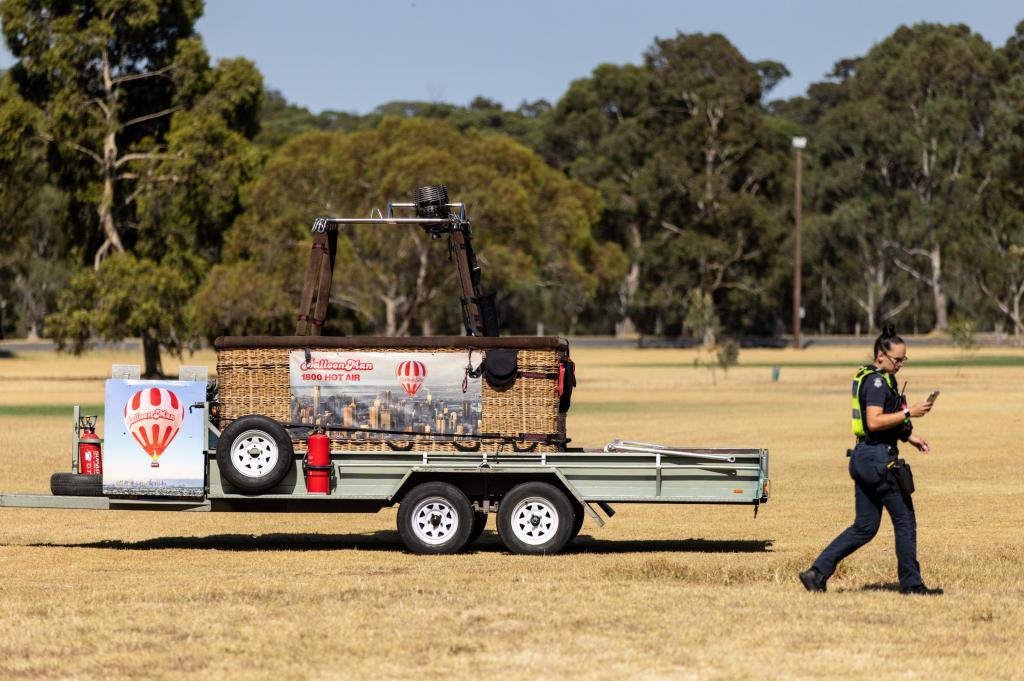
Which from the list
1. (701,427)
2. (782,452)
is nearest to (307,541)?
(782,452)

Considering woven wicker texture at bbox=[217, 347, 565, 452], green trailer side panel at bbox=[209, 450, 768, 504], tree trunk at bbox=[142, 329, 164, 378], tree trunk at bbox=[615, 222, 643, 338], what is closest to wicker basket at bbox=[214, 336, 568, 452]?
woven wicker texture at bbox=[217, 347, 565, 452]

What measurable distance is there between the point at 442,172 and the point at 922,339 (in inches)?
2000

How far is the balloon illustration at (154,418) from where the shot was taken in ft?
49.4

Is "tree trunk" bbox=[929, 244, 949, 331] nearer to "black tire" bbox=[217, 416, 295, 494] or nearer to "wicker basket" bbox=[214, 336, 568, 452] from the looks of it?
"wicker basket" bbox=[214, 336, 568, 452]

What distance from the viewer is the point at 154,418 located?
15.1 m

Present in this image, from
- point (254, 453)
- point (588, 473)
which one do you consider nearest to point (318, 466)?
point (254, 453)

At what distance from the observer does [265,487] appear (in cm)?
1472

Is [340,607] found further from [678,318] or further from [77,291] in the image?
[678,318]

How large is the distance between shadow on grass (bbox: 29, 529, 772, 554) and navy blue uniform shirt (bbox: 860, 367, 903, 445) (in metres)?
4.29

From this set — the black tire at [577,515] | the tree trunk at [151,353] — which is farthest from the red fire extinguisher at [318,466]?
the tree trunk at [151,353]

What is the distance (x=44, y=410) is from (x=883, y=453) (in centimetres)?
3454

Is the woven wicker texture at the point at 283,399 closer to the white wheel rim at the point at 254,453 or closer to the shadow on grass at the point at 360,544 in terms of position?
the white wheel rim at the point at 254,453

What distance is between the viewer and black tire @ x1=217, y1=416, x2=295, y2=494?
14.7 meters

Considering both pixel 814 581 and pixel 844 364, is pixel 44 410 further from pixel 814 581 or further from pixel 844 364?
pixel 844 364
